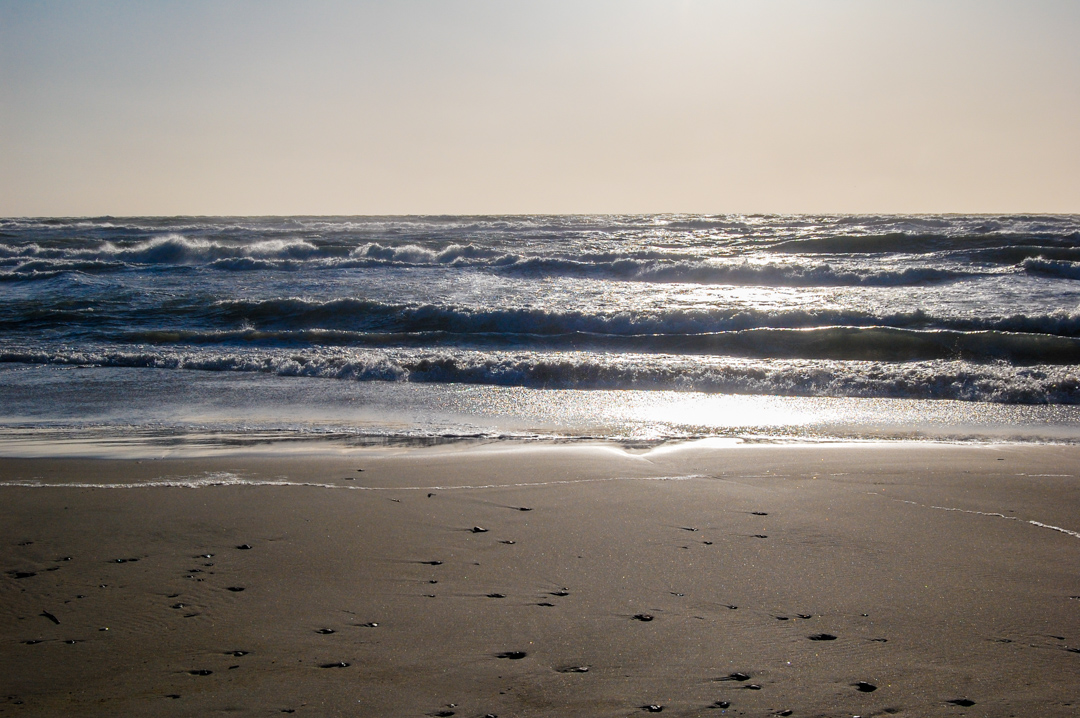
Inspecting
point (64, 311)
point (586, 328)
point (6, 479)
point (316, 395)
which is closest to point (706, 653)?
point (6, 479)

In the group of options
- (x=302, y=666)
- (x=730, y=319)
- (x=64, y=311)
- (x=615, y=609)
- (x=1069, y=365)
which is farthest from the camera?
(x=64, y=311)

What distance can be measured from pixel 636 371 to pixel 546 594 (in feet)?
22.5

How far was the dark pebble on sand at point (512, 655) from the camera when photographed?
106 inches

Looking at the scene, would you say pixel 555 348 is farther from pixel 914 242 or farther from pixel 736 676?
pixel 914 242

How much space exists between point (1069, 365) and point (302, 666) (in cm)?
1086

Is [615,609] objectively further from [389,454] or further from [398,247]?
[398,247]

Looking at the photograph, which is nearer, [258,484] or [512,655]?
[512,655]

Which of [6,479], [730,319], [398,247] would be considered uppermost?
[398,247]

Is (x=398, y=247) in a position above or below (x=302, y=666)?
above

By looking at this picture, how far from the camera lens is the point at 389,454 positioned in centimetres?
601

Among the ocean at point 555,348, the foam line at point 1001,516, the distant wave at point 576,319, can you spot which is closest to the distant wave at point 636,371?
the ocean at point 555,348

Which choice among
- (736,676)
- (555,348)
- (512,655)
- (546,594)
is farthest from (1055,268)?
(512,655)

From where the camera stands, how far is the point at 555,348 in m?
12.0

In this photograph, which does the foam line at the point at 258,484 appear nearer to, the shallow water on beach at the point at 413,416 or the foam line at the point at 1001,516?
the shallow water on beach at the point at 413,416
